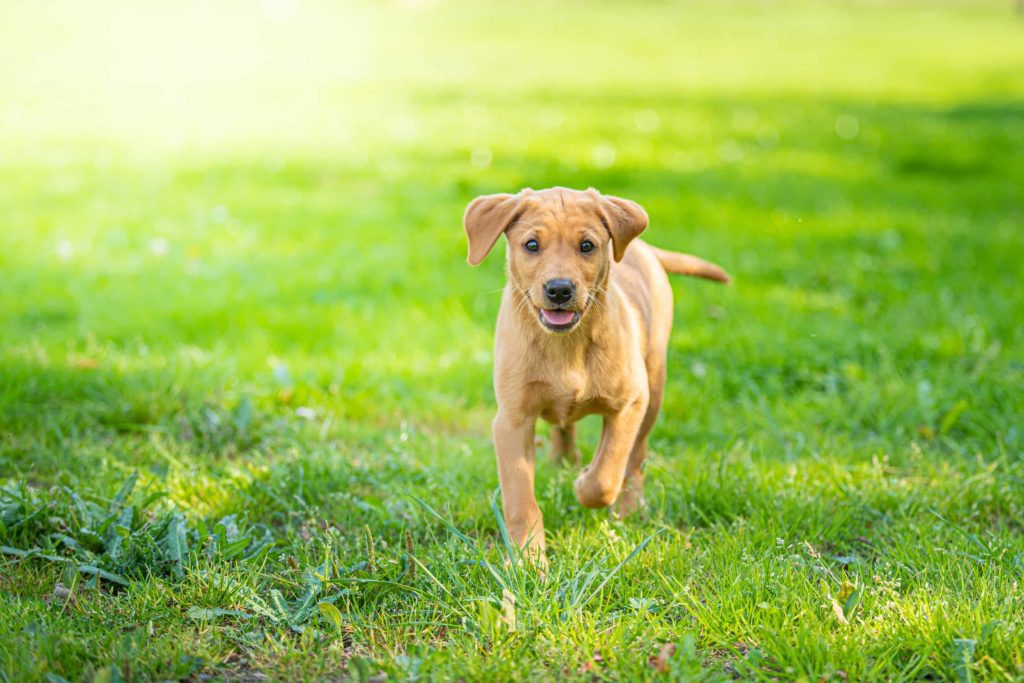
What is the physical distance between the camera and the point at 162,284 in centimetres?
697

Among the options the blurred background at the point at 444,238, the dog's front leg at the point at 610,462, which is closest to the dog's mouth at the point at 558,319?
the dog's front leg at the point at 610,462

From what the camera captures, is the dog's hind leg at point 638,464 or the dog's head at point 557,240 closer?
the dog's head at point 557,240

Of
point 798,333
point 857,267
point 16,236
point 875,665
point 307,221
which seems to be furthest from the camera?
point 307,221

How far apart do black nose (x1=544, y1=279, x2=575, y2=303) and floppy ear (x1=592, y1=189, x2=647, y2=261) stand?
0.33 metres

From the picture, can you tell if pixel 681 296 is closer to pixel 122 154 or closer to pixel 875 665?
pixel 875 665

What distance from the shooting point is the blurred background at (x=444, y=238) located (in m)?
5.09

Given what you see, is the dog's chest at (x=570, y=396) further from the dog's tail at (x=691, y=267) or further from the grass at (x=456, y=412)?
the dog's tail at (x=691, y=267)

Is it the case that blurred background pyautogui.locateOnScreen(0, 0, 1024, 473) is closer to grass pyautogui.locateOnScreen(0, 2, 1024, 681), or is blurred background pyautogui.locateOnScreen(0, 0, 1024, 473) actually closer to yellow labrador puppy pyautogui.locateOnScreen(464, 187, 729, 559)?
grass pyautogui.locateOnScreen(0, 2, 1024, 681)

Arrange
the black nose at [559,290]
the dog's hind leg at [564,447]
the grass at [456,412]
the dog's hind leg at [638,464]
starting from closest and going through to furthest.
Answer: the grass at [456,412]
the black nose at [559,290]
the dog's hind leg at [638,464]
the dog's hind leg at [564,447]

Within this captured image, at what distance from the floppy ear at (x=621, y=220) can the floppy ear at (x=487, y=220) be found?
31 cm

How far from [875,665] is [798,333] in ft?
11.0

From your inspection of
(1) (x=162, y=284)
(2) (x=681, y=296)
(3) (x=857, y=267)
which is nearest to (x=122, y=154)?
(1) (x=162, y=284)

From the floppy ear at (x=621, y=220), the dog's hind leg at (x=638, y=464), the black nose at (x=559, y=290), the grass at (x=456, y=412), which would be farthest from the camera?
the dog's hind leg at (x=638, y=464)

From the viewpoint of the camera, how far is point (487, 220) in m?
3.70
